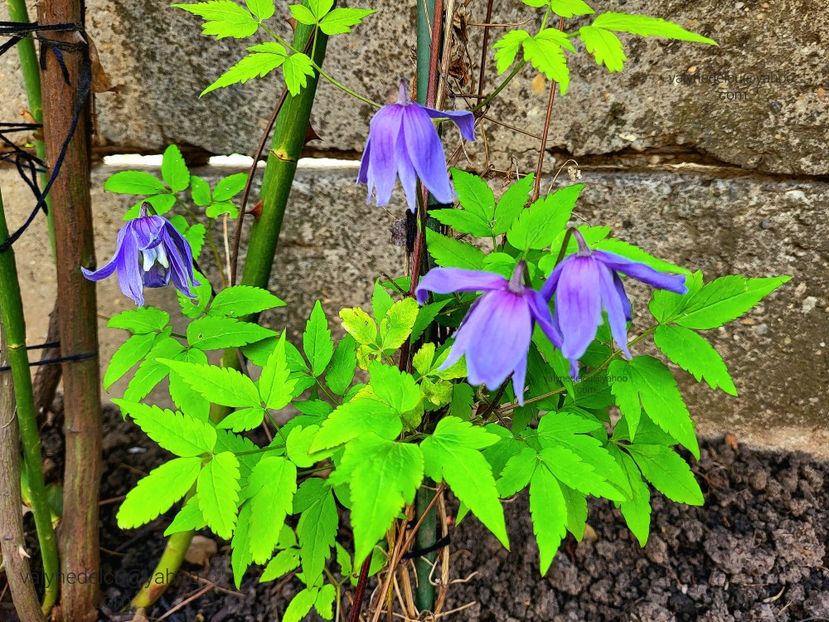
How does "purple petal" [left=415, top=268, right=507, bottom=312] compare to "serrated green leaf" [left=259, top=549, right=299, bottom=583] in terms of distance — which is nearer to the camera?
"purple petal" [left=415, top=268, right=507, bottom=312]

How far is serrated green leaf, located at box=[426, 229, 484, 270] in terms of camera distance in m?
0.84

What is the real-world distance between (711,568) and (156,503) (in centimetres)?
124

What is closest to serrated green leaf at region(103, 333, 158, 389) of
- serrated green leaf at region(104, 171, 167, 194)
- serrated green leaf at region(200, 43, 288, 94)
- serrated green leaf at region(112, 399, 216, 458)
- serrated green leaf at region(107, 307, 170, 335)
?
serrated green leaf at region(107, 307, 170, 335)

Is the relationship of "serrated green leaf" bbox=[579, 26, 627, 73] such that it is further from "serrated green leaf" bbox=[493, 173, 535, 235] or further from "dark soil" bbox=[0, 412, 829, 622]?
"dark soil" bbox=[0, 412, 829, 622]

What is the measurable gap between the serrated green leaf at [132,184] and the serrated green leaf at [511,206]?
678mm

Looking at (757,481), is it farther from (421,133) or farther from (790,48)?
(421,133)

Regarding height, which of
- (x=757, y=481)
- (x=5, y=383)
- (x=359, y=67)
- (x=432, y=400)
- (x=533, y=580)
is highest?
(x=359, y=67)

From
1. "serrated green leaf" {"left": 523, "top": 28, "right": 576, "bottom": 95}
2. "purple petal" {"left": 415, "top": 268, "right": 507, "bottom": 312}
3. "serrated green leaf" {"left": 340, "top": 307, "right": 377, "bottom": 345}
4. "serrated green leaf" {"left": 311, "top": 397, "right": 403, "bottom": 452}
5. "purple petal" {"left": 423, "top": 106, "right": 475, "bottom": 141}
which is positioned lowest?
"serrated green leaf" {"left": 311, "top": 397, "right": 403, "bottom": 452}

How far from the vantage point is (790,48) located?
123 centimetres

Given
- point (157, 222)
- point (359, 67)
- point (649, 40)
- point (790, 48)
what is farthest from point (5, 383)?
point (790, 48)

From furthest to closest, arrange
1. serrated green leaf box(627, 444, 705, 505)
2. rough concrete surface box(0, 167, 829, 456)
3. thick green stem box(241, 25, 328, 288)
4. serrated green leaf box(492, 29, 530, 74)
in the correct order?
rough concrete surface box(0, 167, 829, 456) < thick green stem box(241, 25, 328, 288) < serrated green leaf box(627, 444, 705, 505) < serrated green leaf box(492, 29, 530, 74)

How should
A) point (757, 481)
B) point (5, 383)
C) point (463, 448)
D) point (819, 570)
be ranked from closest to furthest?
point (463, 448), point (5, 383), point (819, 570), point (757, 481)

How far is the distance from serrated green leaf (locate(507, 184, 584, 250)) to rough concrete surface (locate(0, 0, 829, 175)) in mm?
584

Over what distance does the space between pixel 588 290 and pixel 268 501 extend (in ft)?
1.46
